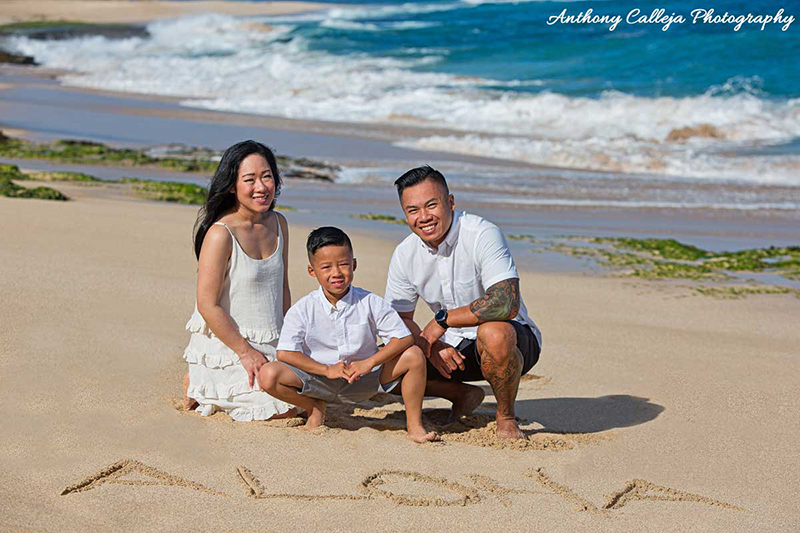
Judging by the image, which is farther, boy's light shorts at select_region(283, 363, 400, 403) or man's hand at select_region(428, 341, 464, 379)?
man's hand at select_region(428, 341, 464, 379)

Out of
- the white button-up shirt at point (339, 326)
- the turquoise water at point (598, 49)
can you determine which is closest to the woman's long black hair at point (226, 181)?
the white button-up shirt at point (339, 326)

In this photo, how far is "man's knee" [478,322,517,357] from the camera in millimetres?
4137

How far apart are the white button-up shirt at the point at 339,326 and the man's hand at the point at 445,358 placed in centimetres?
28

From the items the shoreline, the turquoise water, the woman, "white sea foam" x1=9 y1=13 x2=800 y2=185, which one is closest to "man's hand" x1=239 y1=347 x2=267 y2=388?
the woman

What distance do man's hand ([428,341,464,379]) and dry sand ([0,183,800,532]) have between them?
0.30m

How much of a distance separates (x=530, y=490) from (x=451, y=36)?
35.6 meters

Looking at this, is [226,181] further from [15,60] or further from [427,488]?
[15,60]

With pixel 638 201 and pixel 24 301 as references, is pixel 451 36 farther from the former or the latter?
pixel 24 301

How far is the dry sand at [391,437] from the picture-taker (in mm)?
3422

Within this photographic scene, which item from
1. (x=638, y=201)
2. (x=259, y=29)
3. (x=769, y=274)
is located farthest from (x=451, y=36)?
(x=769, y=274)

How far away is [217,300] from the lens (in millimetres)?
4258

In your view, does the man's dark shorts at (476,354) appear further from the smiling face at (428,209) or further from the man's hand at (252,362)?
the man's hand at (252,362)

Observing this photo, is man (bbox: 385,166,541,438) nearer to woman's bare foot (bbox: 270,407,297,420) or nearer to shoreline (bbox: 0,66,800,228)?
woman's bare foot (bbox: 270,407,297,420)

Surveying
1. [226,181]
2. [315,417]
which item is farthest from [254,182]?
[315,417]
